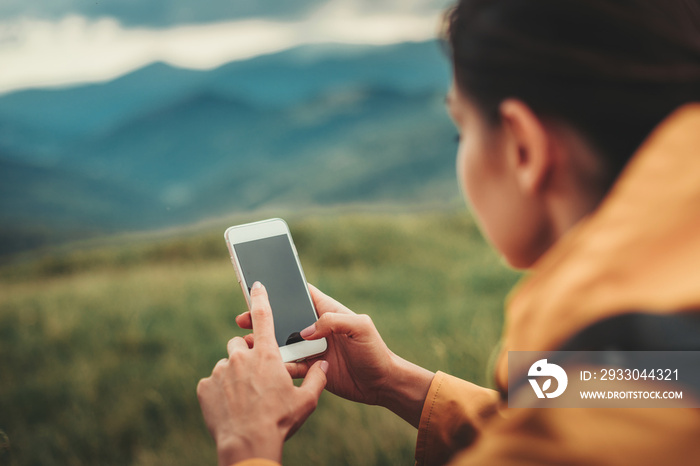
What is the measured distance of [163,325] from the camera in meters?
3.69

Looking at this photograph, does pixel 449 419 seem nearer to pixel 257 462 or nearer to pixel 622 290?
pixel 257 462

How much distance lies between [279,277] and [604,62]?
1021 millimetres

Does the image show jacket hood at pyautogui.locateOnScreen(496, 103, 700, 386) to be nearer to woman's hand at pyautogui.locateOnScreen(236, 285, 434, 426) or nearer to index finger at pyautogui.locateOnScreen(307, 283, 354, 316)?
woman's hand at pyautogui.locateOnScreen(236, 285, 434, 426)

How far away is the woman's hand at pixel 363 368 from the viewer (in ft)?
4.78

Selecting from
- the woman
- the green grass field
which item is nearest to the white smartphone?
the woman

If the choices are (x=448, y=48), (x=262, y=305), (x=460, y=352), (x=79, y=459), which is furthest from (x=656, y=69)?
(x=79, y=459)

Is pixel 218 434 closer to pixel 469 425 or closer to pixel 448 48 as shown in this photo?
pixel 469 425

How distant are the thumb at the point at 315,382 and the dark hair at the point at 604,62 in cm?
73

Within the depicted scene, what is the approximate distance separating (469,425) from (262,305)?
0.58 meters

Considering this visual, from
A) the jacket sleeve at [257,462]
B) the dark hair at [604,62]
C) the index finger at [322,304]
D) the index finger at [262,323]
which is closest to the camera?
the dark hair at [604,62]

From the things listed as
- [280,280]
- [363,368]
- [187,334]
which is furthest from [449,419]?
[187,334]

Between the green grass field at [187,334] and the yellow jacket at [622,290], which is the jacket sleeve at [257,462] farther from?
the green grass field at [187,334]

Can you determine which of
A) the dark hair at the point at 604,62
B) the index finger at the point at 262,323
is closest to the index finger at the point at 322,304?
the index finger at the point at 262,323

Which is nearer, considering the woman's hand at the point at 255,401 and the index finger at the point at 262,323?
the woman's hand at the point at 255,401
